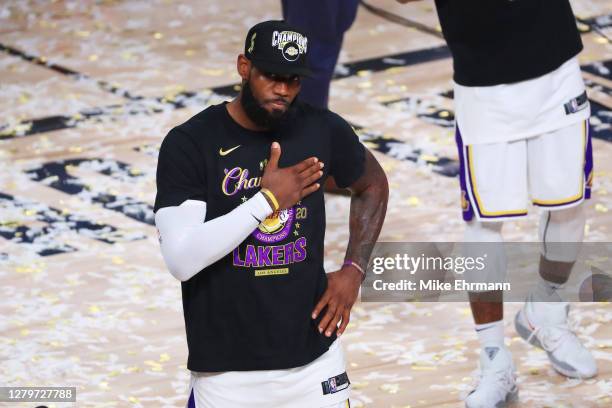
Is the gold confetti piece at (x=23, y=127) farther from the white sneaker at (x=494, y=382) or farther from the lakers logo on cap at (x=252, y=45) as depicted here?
the lakers logo on cap at (x=252, y=45)

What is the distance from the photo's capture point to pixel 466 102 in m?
5.83

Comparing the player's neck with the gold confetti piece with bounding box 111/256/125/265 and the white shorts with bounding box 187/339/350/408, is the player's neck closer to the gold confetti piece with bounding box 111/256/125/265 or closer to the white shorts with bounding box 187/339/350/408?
the white shorts with bounding box 187/339/350/408

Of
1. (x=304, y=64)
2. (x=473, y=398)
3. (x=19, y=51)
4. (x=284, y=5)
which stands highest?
(x=304, y=64)

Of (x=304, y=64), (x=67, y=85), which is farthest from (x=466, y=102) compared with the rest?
(x=67, y=85)

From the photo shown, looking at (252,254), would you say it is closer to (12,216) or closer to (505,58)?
(505,58)

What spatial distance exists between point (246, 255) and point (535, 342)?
2242mm

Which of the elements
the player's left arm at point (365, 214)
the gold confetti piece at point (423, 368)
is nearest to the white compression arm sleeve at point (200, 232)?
the player's left arm at point (365, 214)

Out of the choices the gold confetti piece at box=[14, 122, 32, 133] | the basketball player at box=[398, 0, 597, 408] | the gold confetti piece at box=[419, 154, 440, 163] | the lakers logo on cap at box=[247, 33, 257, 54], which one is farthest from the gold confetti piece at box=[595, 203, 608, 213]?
the lakers logo on cap at box=[247, 33, 257, 54]

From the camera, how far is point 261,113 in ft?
14.1

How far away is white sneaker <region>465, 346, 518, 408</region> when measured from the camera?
581 cm

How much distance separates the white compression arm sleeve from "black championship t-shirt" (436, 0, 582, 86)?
67.8 inches

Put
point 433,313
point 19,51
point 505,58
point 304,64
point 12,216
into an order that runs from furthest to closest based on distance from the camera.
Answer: point 19,51
point 12,216
point 433,313
point 505,58
point 304,64

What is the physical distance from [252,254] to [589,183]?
206cm

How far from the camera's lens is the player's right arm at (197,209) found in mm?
4184
